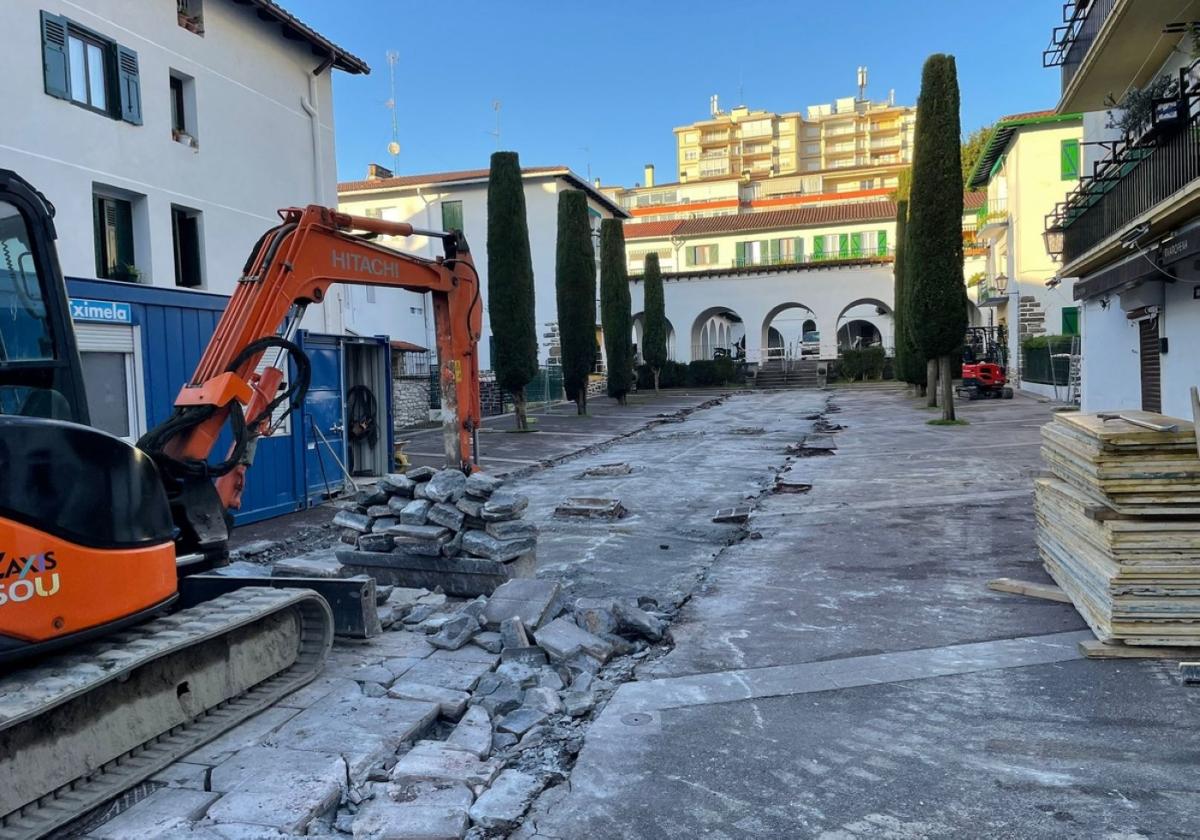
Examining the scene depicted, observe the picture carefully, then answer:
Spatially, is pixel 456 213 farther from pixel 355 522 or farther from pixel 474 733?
pixel 474 733

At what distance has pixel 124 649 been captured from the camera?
414cm

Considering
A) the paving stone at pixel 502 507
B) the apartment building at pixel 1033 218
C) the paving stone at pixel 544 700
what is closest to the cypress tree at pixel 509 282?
the paving stone at pixel 502 507

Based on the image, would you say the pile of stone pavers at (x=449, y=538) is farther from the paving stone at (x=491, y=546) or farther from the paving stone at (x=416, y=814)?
the paving stone at (x=416, y=814)

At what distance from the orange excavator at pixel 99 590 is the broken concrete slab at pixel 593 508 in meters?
5.62

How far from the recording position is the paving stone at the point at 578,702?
4.92 m

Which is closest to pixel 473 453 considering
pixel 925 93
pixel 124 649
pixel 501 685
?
pixel 501 685

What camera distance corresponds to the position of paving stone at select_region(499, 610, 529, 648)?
5.85 meters

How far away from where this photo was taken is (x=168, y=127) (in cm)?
1817

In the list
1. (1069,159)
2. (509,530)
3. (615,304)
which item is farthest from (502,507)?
(1069,159)

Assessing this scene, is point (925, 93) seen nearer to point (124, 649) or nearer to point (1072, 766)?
point (1072, 766)

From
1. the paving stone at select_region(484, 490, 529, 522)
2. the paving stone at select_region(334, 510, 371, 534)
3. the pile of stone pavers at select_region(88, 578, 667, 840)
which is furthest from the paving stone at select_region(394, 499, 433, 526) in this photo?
the pile of stone pavers at select_region(88, 578, 667, 840)

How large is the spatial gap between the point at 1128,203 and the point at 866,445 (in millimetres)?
6459

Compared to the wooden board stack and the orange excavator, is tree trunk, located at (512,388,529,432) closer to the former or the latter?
the orange excavator

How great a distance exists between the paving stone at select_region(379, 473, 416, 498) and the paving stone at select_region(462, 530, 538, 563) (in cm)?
77
